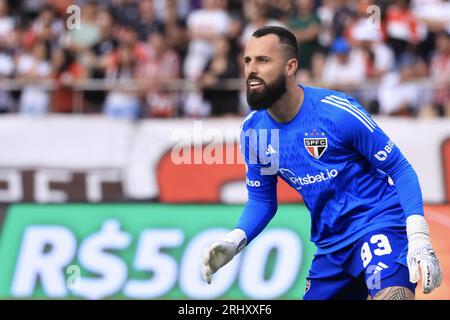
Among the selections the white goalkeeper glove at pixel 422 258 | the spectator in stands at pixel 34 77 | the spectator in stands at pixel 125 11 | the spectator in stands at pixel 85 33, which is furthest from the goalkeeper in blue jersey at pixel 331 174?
the spectator in stands at pixel 125 11

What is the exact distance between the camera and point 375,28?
1304 cm

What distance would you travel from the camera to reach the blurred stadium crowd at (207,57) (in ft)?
42.6

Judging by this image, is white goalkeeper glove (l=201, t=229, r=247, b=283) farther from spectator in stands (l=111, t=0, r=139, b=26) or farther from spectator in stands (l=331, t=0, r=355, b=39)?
spectator in stands (l=111, t=0, r=139, b=26)

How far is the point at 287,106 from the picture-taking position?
6.55 m

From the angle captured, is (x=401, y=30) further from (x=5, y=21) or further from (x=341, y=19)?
(x=5, y=21)

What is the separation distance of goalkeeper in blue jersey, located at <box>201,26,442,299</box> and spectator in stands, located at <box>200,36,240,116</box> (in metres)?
6.69

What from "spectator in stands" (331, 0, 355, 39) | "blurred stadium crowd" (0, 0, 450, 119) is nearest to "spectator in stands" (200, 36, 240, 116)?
"blurred stadium crowd" (0, 0, 450, 119)

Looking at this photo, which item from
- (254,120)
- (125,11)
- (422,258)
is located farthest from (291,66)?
(125,11)

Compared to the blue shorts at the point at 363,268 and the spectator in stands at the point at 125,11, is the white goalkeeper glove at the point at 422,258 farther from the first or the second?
the spectator in stands at the point at 125,11

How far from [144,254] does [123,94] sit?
3.12 metres
